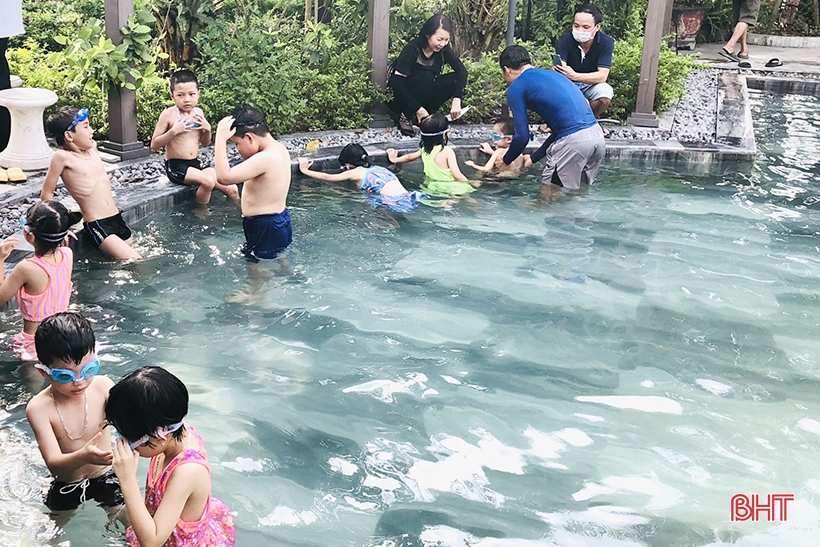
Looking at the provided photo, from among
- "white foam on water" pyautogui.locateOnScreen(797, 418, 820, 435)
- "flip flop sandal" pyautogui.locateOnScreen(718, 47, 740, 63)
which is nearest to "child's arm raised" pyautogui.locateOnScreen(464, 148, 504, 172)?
"white foam on water" pyautogui.locateOnScreen(797, 418, 820, 435)

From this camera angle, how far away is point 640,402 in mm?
5090

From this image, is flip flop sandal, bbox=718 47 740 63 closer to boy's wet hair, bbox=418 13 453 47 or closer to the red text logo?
boy's wet hair, bbox=418 13 453 47

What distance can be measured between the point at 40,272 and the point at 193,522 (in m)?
2.05

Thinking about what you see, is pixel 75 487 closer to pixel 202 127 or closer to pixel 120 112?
pixel 202 127

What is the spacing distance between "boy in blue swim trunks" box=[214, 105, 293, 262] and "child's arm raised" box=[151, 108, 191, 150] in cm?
121

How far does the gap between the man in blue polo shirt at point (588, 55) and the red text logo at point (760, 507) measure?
21.8ft

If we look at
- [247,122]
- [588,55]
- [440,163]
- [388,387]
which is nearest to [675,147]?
[588,55]

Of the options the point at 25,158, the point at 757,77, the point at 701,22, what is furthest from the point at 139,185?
the point at 701,22

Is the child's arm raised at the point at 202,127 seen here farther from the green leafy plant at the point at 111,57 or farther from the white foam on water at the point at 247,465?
the white foam on water at the point at 247,465

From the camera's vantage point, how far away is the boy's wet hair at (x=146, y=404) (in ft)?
9.77

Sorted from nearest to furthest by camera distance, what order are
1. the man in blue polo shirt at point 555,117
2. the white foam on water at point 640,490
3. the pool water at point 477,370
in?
1. the pool water at point 477,370
2. the white foam on water at point 640,490
3. the man in blue polo shirt at point 555,117

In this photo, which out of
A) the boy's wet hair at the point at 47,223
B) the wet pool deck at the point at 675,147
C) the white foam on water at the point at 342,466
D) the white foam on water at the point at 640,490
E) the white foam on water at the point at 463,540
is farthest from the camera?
the wet pool deck at the point at 675,147

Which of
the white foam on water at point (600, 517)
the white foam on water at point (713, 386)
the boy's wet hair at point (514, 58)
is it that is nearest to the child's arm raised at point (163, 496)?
the white foam on water at point (600, 517)

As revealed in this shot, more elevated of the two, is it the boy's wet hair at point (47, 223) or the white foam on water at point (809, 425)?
the boy's wet hair at point (47, 223)
